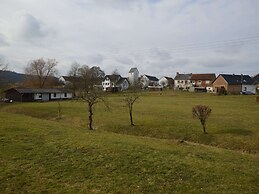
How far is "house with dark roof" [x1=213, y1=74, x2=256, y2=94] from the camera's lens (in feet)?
290

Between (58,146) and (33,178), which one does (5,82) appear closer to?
(58,146)

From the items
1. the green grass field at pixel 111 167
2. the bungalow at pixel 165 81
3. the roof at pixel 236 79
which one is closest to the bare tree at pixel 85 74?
the roof at pixel 236 79

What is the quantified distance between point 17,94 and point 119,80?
5776 centimetres

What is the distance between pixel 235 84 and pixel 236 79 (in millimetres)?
3030

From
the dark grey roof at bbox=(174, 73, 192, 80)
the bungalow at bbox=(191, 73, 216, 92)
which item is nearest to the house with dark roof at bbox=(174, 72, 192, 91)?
the dark grey roof at bbox=(174, 73, 192, 80)

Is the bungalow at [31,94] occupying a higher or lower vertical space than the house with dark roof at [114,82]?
lower

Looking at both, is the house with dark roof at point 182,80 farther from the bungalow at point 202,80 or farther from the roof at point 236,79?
the roof at point 236,79

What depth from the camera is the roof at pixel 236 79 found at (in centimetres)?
8950

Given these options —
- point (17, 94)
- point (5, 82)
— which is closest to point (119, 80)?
point (17, 94)

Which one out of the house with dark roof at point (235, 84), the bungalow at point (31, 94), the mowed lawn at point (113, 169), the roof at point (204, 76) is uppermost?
the roof at point (204, 76)

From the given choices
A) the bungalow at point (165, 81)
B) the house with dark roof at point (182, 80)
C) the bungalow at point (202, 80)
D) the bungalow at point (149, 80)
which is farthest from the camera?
the bungalow at point (165, 81)

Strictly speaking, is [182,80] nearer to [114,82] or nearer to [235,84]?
[114,82]

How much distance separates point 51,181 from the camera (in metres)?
10.7

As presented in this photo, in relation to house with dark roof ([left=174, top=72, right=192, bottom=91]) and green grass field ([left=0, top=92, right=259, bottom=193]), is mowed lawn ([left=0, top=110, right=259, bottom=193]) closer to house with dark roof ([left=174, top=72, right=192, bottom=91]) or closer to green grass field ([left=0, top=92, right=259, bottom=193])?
green grass field ([left=0, top=92, right=259, bottom=193])
